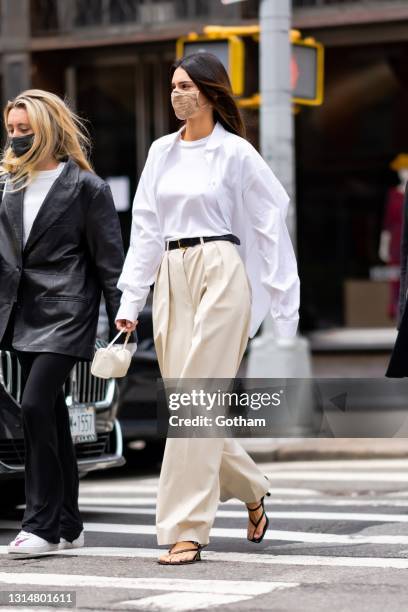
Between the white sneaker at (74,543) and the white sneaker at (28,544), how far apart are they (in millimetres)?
179

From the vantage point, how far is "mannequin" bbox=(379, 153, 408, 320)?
1681cm

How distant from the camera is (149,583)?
224 inches

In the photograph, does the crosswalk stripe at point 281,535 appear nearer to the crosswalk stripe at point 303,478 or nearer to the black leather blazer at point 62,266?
the black leather blazer at point 62,266

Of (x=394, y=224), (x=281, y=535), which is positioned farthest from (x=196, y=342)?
(x=394, y=224)

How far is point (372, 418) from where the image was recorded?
11820mm

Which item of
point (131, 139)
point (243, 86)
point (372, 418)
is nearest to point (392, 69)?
point (131, 139)

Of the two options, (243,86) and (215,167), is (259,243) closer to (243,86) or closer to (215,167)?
(215,167)

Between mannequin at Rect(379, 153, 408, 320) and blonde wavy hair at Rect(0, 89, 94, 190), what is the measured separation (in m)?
10.3

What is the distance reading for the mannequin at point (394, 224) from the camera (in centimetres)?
1681

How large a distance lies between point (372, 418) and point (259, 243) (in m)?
5.66

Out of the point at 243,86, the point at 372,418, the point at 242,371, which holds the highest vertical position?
the point at 243,86

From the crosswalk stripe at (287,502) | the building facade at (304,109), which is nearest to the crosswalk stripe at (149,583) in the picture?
the crosswalk stripe at (287,502)

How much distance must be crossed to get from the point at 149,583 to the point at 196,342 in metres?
1.02

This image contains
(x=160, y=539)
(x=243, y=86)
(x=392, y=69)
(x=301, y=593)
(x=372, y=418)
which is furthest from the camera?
(x=392, y=69)
